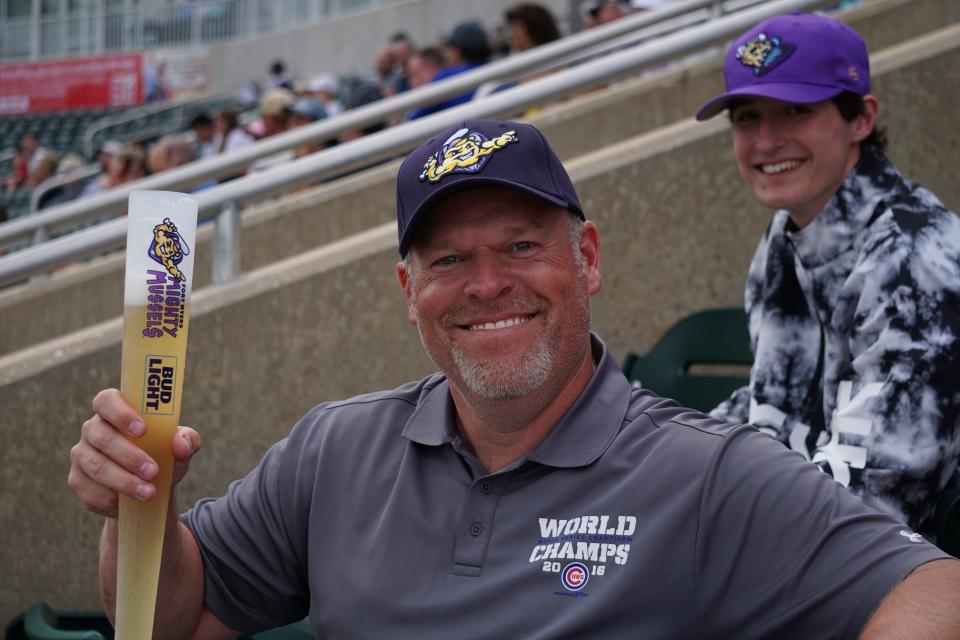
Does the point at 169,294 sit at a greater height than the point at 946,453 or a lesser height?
greater

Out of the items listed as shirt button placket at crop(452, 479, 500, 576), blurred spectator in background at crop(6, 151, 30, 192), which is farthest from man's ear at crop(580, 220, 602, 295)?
blurred spectator in background at crop(6, 151, 30, 192)

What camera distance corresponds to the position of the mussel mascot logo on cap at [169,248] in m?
1.56

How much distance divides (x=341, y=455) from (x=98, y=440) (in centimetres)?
58

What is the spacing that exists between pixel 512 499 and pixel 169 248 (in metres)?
0.73

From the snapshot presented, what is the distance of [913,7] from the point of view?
17.6ft

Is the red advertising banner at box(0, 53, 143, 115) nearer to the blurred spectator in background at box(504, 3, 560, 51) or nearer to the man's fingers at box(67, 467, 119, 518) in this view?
the blurred spectator in background at box(504, 3, 560, 51)

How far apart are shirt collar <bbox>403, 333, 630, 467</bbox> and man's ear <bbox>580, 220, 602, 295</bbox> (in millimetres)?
128

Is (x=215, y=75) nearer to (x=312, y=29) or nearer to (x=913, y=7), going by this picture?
(x=312, y=29)

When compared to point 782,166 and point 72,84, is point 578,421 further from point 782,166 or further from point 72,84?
point 72,84

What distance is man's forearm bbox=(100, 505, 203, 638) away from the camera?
6.70 ft

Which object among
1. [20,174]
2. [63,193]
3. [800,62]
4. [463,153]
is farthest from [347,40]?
[463,153]

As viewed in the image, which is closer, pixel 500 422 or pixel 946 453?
pixel 500 422

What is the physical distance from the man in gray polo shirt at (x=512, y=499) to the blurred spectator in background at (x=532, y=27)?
15.8 ft

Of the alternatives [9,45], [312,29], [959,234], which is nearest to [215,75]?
[312,29]
